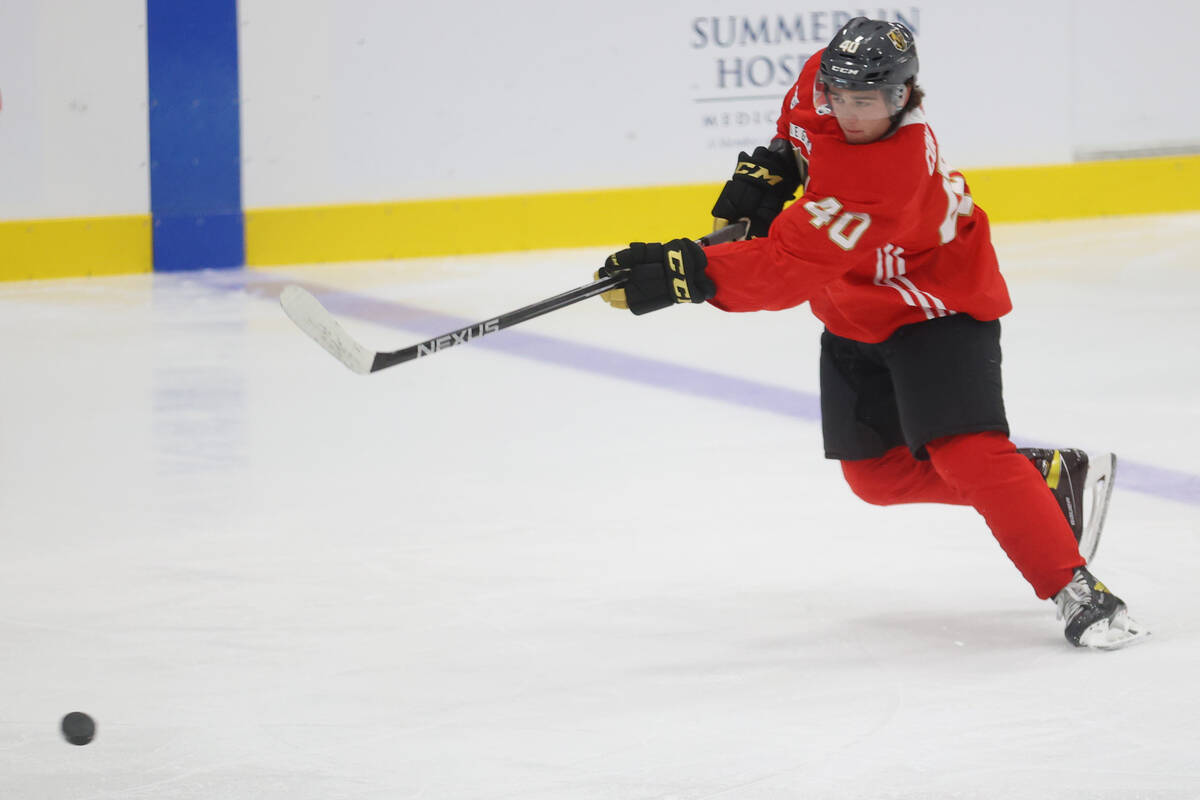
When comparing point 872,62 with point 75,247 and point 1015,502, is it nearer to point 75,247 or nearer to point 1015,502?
point 1015,502

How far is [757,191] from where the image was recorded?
3.12 metres

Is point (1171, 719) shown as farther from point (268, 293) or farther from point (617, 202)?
point (617, 202)

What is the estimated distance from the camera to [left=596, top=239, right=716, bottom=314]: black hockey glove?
8.57ft

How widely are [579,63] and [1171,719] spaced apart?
17.1 ft

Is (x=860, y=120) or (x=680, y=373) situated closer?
(x=860, y=120)

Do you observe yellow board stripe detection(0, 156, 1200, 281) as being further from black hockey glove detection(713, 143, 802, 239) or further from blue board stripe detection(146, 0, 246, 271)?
black hockey glove detection(713, 143, 802, 239)

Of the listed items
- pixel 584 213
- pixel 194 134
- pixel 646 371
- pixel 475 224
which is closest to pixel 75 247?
pixel 194 134

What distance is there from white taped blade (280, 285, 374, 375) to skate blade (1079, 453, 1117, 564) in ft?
3.97

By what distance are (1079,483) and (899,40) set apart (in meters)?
0.82

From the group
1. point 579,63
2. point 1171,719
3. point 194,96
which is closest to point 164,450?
point 1171,719

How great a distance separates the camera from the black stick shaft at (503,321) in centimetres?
267

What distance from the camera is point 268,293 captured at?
21.0 feet

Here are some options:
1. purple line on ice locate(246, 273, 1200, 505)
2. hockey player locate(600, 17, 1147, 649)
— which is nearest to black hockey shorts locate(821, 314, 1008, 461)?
hockey player locate(600, 17, 1147, 649)

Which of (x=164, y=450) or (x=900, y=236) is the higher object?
(x=900, y=236)
